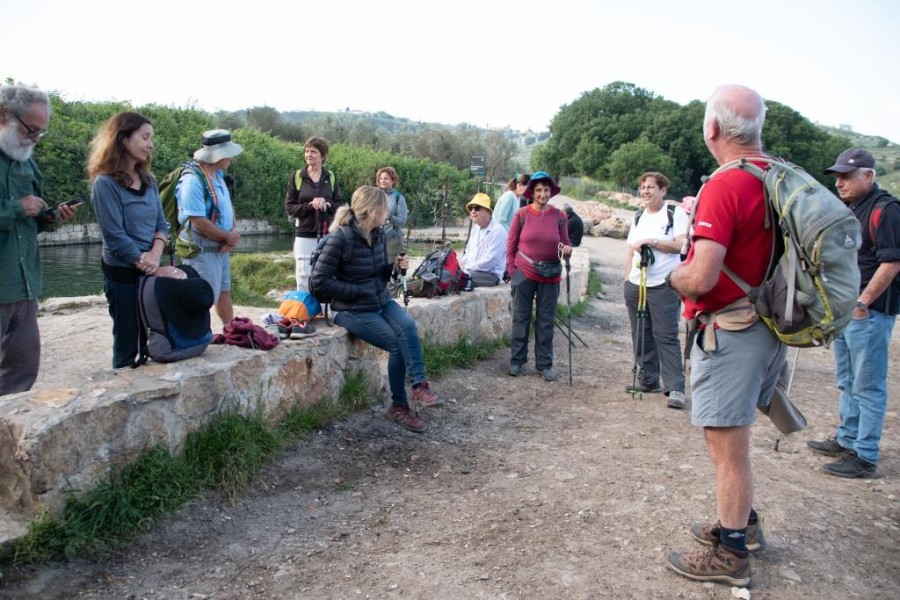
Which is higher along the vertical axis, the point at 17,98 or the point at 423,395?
the point at 17,98

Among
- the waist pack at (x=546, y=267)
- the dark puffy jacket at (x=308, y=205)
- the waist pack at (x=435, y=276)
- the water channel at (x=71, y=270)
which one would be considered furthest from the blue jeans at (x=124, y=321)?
the water channel at (x=71, y=270)

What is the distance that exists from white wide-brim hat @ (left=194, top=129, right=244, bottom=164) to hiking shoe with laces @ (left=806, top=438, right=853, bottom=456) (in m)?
4.45

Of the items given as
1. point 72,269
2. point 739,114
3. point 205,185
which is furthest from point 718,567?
point 72,269

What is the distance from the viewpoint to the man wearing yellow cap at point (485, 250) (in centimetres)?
766

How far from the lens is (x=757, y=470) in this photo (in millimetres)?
4316

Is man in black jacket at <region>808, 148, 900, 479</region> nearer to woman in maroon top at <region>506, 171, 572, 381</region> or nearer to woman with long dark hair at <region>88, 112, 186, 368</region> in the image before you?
woman in maroon top at <region>506, 171, 572, 381</region>

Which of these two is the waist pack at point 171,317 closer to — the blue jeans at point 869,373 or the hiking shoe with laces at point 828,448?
the blue jeans at point 869,373

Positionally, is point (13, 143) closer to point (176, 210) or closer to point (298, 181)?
point (176, 210)

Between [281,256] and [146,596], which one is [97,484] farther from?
[281,256]

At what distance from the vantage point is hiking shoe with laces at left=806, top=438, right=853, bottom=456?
15.4 ft

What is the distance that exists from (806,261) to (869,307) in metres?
2.01

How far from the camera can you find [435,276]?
6605 mm

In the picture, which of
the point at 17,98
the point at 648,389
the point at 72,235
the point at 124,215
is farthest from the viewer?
the point at 72,235

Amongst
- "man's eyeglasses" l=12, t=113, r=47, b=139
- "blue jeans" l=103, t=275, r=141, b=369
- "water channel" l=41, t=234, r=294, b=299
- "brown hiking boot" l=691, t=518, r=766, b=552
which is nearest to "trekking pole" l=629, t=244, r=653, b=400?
"brown hiking boot" l=691, t=518, r=766, b=552
